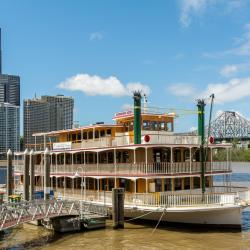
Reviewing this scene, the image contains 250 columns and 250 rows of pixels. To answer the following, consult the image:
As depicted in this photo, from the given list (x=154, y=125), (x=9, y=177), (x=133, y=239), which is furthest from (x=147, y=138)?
(x=9, y=177)

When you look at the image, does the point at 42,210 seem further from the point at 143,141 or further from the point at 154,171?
the point at 143,141

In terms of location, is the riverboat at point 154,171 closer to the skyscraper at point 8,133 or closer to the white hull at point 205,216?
the white hull at point 205,216

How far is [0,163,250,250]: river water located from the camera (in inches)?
820

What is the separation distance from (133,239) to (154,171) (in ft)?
13.7

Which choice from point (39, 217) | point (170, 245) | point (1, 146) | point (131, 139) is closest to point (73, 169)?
point (131, 139)

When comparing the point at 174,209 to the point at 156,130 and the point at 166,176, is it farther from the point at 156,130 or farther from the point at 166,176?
the point at 156,130

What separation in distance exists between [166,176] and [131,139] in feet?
12.9

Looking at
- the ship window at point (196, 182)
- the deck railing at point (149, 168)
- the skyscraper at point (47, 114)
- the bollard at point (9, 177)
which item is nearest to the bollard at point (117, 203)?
the deck railing at point (149, 168)

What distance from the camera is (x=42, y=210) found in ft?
76.6

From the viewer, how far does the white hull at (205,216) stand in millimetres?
22734

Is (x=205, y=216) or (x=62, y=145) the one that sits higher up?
(x=62, y=145)

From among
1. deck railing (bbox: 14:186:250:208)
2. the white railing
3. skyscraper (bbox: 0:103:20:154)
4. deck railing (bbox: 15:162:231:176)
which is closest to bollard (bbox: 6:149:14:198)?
deck railing (bbox: 15:162:231:176)

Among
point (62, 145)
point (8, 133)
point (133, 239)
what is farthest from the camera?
point (8, 133)

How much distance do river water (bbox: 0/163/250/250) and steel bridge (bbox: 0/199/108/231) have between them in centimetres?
114
